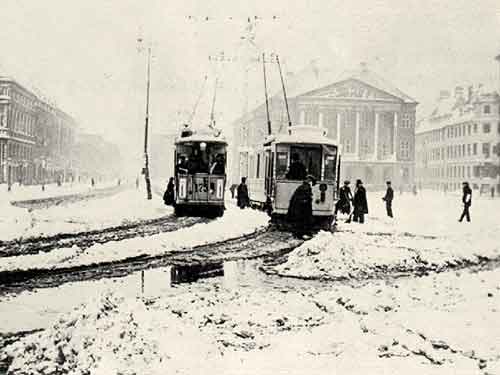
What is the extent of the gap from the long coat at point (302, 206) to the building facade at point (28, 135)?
4.06m

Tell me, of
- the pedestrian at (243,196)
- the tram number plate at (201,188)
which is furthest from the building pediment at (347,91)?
the tram number plate at (201,188)

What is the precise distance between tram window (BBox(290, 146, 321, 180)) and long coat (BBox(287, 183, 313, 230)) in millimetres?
1379

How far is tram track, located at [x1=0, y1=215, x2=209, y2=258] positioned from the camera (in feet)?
24.4

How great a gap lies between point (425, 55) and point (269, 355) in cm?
487

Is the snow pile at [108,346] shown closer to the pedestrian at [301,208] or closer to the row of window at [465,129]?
the row of window at [465,129]

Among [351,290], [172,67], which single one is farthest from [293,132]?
[351,290]

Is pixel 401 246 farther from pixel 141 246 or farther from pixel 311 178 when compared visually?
pixel 141 246

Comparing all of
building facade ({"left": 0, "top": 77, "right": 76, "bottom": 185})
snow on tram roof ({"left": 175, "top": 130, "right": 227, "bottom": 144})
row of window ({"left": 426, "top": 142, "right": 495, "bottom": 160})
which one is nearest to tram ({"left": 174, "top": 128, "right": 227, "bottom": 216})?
snow on tram roof ({"left": 175, "top": 130, "right": 227, "bottom": 144})

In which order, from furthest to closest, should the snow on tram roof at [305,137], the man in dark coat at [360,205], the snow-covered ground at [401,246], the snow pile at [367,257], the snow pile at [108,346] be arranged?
1. the man in dark coat at [360,205]
2. the snow on tram roof at [305,137]
3. the snow-covered ground at [401,246]
4. the snow pile at [367,257]
5. the snow pile at [108,346]

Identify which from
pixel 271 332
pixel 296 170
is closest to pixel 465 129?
pixel 296 170

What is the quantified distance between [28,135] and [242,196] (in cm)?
1069

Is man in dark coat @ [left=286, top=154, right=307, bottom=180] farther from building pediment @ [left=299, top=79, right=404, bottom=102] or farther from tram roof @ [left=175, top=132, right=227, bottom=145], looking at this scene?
building pediment @ [left=299, top=79, right=404, bottom=102]

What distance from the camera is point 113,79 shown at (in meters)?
6.81

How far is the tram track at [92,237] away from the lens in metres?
7.44
